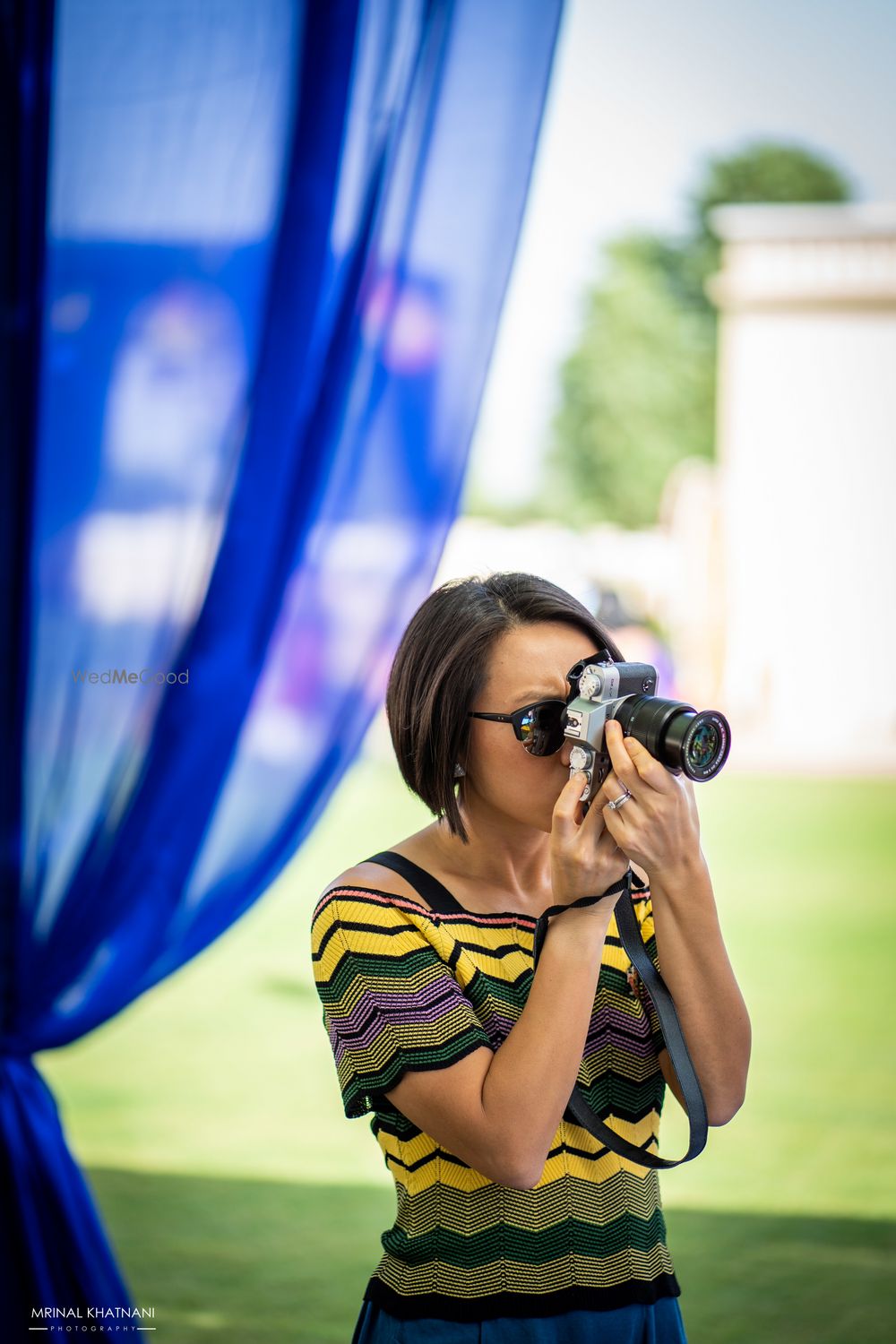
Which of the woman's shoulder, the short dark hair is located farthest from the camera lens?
the woman's shoulder

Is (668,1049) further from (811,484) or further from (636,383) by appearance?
(636,383)

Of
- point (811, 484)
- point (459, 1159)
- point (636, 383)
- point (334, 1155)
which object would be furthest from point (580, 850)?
point (636, 383)

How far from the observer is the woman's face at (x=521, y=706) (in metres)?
0.89

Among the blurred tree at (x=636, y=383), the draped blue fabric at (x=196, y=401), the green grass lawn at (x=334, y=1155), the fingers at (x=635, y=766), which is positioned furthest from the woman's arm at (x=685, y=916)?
the blurred tree at (x=636, y=383)

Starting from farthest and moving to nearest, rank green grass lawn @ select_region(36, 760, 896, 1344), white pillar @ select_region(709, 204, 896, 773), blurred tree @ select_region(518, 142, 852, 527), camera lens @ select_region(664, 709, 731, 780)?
blurred tree @ select_region(518, 142, 852, 527), white pillar @ select_region(709, 204, 896, 773), green grass lawn @ select_region(36, 760, 896, 1344), camera lens @ select_region(664, 709, 731, 780)

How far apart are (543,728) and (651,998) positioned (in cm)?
22

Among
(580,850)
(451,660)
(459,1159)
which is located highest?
(451,660)

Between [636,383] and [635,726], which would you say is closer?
[635,726]

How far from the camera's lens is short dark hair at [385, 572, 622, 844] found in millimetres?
898

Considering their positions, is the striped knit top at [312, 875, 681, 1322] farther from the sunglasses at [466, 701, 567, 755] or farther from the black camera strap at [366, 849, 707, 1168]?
the sunglasses at [466, 701, 567, 755]

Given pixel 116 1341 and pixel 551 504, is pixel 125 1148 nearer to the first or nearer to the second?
pixel 116 1341

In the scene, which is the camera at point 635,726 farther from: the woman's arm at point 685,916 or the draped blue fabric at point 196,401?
the draped blue fabric at point 196,401

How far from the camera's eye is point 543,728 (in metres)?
0.88

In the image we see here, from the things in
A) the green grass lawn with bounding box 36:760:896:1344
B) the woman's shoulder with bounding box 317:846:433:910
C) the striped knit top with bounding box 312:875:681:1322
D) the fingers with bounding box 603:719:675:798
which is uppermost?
the fingers with bounding box 603:719:675:798
